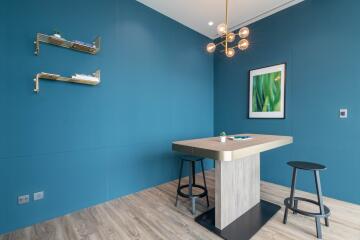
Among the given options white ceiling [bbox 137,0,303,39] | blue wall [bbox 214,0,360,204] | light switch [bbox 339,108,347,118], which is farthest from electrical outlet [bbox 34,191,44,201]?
light switch [bbox 339,108,347,118]

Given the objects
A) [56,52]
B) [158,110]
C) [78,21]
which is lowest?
[158,110]

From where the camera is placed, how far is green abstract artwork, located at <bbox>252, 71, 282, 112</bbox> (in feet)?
10.8

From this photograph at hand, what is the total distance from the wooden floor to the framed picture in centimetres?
157

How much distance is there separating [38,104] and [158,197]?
6.75 feet

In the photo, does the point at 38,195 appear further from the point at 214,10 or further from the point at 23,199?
the point at 214,10

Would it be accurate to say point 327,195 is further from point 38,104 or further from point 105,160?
point 38,104

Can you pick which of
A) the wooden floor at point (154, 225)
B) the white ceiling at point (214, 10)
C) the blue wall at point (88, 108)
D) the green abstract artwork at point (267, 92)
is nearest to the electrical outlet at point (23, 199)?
the blue wall at point (88, 108)

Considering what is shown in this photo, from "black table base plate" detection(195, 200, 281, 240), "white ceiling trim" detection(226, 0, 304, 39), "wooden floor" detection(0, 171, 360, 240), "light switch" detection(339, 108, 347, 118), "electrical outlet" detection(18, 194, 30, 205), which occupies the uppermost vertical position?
"white ceiling trim" detection(226, 0, 304, 39)

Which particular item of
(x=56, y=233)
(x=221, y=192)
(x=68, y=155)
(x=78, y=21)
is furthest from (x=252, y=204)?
(x=78, y=21)

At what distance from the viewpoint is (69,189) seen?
2.35m

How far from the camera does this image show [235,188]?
2.14 metres

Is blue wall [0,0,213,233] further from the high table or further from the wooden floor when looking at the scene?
the high table

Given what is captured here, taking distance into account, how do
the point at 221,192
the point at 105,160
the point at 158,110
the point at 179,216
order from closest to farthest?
the point at 221,192 → the point at 179,216 → the point at 105,160 → the point at 158,110

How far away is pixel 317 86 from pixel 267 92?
768 mm
